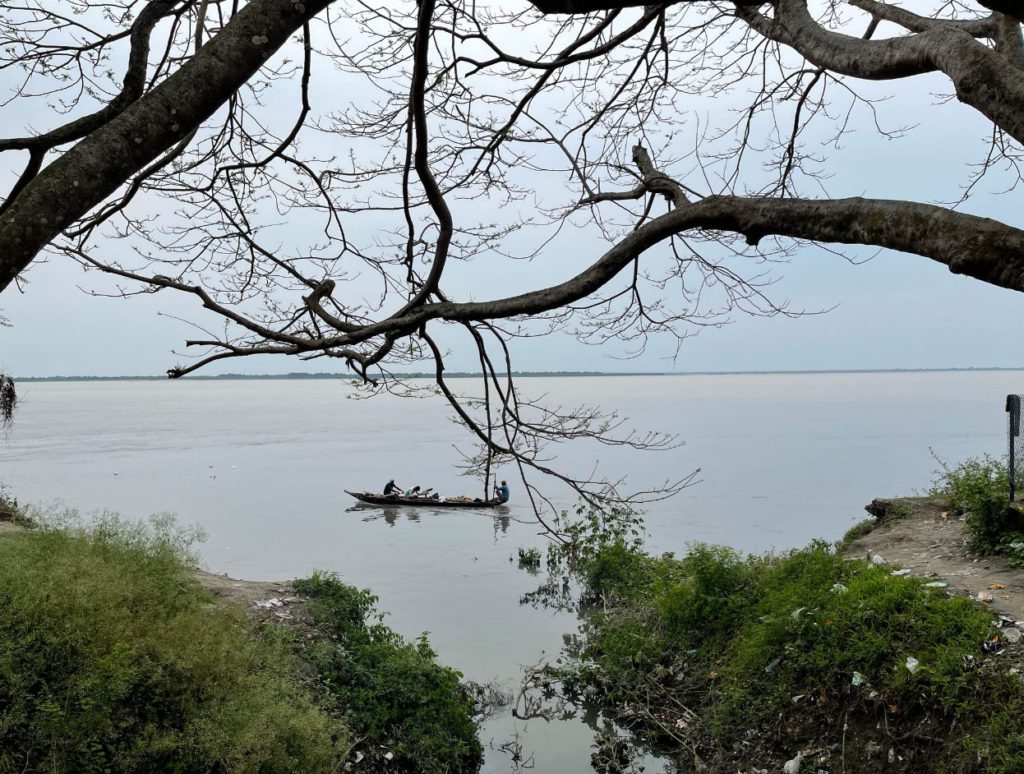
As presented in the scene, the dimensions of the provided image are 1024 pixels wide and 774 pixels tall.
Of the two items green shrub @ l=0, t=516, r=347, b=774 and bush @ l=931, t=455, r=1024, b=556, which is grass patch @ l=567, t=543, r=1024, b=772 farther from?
green shrub @ l=0, t=516, r=347, b=774

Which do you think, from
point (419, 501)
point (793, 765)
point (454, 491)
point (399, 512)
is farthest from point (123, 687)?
point (454, 491)

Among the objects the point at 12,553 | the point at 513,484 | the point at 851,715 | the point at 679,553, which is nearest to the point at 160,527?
the point at 12,553

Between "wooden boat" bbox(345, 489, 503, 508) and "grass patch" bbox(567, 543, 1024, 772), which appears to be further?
"wooden boat" bbox(345, 489, 503, 508)

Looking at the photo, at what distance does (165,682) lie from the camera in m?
5.35

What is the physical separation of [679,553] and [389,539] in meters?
7.89

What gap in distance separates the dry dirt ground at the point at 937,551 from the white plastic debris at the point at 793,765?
2.04 metres

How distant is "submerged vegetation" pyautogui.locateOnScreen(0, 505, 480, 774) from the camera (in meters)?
4.96

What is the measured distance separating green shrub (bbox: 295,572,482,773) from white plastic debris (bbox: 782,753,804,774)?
3.02m

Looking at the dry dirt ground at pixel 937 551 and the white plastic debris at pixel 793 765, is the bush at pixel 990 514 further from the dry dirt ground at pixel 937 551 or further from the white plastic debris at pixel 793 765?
the white plastic debris at pixel 793 765

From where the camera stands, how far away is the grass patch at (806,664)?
230 inches

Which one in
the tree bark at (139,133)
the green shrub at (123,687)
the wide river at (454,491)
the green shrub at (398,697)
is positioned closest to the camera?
the tree bark at (139,133)

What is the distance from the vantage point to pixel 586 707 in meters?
9.44

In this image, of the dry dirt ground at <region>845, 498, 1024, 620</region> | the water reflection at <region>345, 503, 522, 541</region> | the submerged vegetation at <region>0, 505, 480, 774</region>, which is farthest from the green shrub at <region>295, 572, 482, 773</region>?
the water reflection at <region>345, 503, 522, 541</region>

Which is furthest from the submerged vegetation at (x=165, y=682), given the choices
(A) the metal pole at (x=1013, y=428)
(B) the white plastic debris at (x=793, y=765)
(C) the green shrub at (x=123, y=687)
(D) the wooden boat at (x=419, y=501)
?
(D) the wooden boat at (x=419, y=501)
